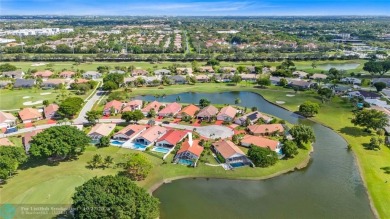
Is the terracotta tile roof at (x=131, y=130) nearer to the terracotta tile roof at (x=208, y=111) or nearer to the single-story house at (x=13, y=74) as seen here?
the terracotta tile roof at (x=208, y=111)

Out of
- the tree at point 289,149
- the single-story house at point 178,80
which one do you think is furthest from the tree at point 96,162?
the single-story house at point 178,80

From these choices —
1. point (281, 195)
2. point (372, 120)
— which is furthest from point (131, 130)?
point (372, 120)

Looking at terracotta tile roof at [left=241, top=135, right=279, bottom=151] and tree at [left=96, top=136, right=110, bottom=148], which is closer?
terracotta tile roof at [left=241, top=135, right=279, bottom=151]

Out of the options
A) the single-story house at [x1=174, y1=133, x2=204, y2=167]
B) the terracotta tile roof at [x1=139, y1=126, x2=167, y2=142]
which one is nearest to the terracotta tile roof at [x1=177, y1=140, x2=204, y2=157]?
the single-story house at [x1=174, y1=133, x2=204, y2=167]

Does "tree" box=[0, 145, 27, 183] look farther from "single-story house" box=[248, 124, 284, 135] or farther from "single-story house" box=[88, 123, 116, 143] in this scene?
"single-story house" box=[248, 124, 284, 135]

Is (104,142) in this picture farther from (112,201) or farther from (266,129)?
(266,129)
